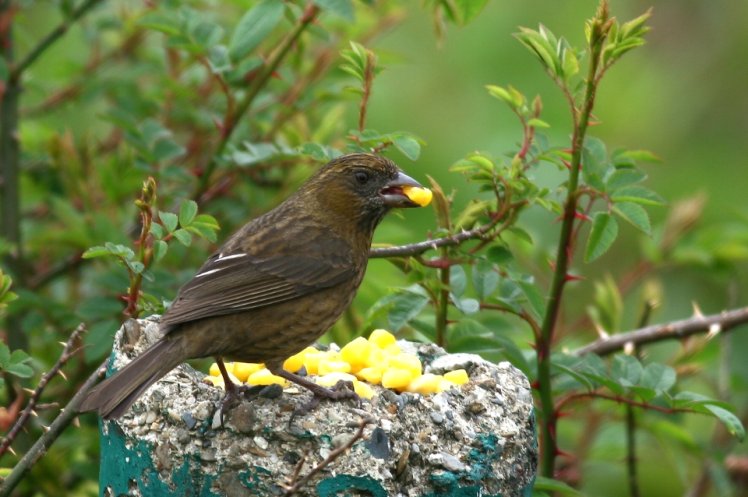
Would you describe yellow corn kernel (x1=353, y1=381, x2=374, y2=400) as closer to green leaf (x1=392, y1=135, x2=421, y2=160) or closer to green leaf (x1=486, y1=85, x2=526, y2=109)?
green leaf (x1=392, y1=135, x2=421, y2=160)

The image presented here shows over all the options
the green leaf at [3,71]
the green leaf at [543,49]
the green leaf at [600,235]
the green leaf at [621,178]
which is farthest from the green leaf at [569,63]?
the green leaf at [3,71]

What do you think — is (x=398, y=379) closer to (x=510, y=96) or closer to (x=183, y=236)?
(x=183, y=236)

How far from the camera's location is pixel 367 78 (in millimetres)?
4520

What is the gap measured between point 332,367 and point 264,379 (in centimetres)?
23

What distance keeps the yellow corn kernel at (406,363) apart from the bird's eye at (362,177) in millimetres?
945

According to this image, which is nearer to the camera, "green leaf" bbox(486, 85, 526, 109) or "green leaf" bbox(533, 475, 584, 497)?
"green leaf" bbox(533, 475, 584, 497)

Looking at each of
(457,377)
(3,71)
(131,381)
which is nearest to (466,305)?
(457,377)

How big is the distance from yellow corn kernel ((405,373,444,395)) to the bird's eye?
1169 mm

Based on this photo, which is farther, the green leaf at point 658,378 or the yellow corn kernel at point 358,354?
the green leaf at point 658,378

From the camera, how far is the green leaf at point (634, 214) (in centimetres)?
418

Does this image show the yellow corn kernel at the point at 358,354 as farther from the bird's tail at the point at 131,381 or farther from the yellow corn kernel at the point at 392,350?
the bird's tail at the point at 131,381

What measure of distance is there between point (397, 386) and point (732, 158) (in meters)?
6.20

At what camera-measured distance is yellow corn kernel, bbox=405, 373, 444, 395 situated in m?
3.88

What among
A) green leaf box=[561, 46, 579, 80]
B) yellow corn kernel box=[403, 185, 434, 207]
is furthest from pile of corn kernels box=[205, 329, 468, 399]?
green leaf box=[561, 46, 579, 80]
